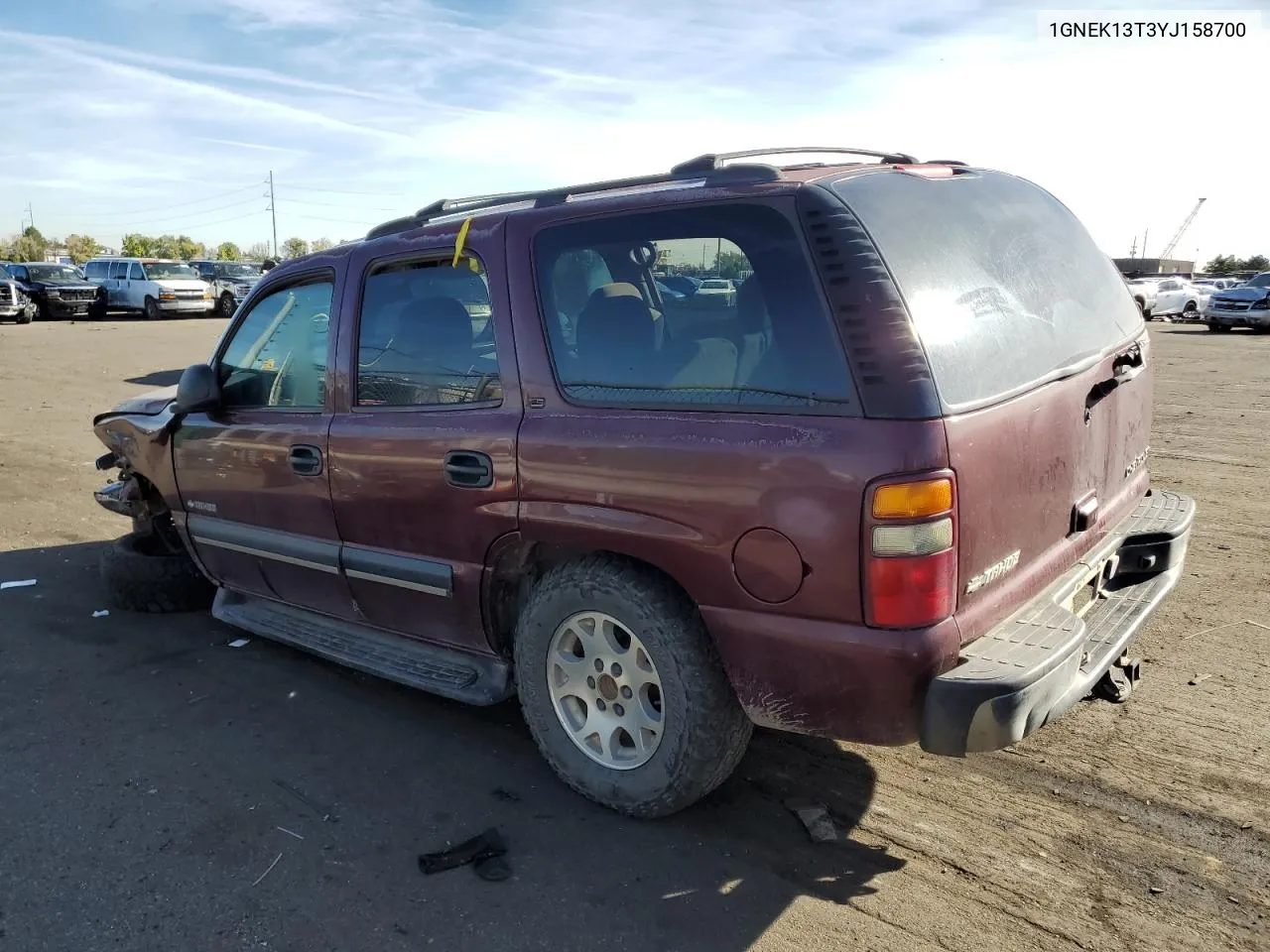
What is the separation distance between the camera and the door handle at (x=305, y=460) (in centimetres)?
393

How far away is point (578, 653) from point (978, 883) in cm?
143

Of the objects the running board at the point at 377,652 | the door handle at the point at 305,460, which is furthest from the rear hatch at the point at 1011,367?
the door handle at the point at 305,460

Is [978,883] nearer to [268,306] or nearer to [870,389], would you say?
[870,389]

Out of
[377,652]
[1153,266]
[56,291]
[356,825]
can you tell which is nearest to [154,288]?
[56,291]

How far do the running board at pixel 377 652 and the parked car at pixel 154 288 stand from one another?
1069 inches

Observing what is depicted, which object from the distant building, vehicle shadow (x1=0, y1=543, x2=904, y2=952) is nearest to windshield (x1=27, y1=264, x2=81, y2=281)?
vehicle shadow (x1=0, y1=543, x2=904, y2=952)

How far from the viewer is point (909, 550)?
2480mm

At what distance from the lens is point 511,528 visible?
10.7 feet

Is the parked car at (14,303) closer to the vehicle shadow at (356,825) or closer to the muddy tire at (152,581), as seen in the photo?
the muddy tire at (152,581)

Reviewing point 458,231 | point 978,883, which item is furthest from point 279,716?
point 978,883

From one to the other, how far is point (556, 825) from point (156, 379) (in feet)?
44.3

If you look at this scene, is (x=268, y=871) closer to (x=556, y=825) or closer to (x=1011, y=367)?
(x=556, y=825)

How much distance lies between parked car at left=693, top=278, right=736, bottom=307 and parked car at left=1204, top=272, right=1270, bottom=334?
89.9 ft

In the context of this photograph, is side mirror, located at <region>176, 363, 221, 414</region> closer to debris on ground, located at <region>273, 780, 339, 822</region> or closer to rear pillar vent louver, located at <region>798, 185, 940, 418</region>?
debris on ground, located at <region>273, 780, 339, 822</region>
